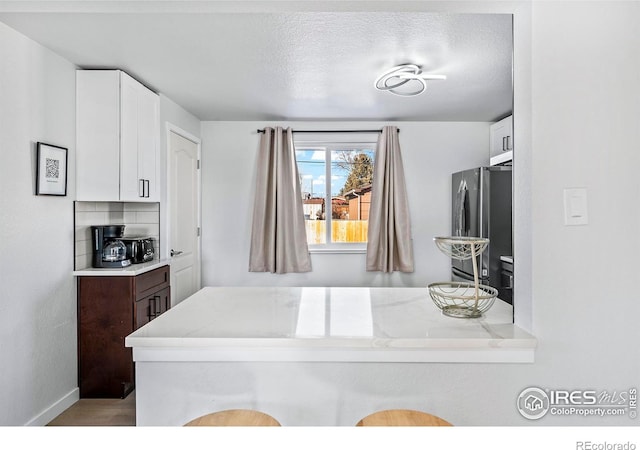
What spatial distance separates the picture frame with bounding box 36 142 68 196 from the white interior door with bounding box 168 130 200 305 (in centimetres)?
101

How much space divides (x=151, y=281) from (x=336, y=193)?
2.14m

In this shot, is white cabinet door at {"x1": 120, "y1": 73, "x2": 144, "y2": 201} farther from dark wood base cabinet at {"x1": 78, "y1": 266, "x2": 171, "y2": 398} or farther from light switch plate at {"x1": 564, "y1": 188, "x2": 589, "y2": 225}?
light switch plate at {"x1": 564, "y1": 188, "x2": 589, "y2": 225}

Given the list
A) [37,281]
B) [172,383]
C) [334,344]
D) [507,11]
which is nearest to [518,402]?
[334,344]

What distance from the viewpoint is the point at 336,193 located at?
4.32 meters

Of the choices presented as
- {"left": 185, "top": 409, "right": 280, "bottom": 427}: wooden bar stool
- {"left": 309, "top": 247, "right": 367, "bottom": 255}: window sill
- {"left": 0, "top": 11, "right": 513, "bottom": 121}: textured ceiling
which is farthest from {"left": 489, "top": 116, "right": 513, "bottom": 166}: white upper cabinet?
{"left": 185, "top": 409, "right": 280, "bottom": 427}: wooden bar stool

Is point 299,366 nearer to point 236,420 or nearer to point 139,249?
point 236,420

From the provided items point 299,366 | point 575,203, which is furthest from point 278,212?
point 575,203

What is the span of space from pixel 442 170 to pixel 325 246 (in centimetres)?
149

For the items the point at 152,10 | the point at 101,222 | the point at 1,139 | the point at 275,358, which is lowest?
the point at 275,358

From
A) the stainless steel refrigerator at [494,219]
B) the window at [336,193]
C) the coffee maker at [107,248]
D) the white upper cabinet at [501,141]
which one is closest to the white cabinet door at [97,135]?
the coffee maker at [107,248]

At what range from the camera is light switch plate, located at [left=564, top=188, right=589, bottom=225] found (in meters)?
1.26

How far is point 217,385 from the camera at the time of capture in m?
1.27

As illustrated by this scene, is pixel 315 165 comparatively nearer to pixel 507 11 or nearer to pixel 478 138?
pixel 478 138

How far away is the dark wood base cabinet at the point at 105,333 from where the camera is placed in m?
2.60
